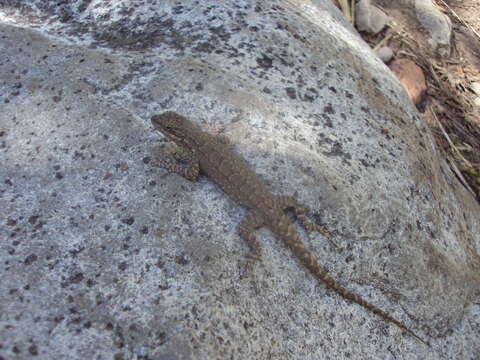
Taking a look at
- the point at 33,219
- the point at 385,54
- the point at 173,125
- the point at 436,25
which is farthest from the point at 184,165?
the point at 436,25

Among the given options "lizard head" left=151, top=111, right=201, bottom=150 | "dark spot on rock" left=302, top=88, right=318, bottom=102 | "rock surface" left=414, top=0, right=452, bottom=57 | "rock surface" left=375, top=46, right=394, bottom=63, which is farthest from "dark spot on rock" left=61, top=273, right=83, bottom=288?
"rock surface" left=414, top=0, right=452, bottom=57

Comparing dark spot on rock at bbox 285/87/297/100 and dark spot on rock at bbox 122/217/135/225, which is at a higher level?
dark spot on rock at bbox 285/87/297/100

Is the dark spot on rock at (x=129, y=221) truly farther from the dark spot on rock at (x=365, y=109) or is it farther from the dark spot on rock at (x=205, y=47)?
the dark spot on rock at (x=365, y=109)

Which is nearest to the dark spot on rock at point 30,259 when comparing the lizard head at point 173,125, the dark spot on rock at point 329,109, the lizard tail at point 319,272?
the lizard head at point 173,125

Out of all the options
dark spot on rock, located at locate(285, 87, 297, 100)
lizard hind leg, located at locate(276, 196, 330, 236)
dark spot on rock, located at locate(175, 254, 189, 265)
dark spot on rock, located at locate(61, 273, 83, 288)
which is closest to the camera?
dark spot on rock, located at locate(61, 273, 83, 288)

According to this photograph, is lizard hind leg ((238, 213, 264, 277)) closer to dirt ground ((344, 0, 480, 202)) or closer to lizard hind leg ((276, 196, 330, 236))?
lizard hind leg ((276, 196, 330, 236))

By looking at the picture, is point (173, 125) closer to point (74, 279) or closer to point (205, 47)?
point (205, 47)

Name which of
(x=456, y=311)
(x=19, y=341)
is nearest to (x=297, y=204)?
(x=456, y=311)
